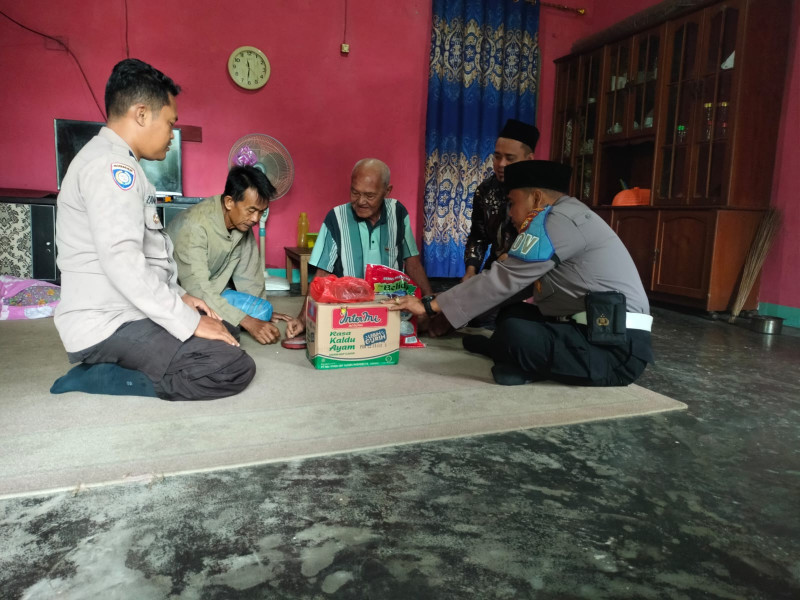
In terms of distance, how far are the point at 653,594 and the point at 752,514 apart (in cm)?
45

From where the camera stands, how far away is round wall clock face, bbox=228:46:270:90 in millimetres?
4754

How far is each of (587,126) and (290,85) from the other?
109 inches

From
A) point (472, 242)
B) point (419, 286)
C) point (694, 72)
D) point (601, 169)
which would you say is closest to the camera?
point (419, 286)

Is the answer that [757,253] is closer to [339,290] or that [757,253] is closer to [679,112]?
[679,112]

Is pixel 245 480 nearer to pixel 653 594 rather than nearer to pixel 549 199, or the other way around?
pixel 653 594

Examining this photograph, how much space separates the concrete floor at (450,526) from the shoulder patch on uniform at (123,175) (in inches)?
34.8

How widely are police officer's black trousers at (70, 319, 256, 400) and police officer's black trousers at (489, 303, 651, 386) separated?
1.02 meters

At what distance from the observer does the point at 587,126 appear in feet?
17.4

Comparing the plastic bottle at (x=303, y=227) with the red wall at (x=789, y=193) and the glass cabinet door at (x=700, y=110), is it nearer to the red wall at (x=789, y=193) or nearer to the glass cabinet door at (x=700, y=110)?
the glass cabinet door at (x=700, y=110)

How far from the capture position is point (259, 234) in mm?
4492

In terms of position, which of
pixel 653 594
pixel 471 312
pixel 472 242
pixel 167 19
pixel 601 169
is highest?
pixel 167 19

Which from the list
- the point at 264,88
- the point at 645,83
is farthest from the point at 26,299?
the point at 645,83

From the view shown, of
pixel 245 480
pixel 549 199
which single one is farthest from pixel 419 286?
pixel 245 480

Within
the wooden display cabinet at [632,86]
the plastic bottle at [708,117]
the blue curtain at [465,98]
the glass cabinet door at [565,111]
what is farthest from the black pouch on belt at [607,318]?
the glass cabinet door at [565,111]
